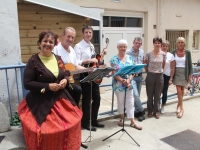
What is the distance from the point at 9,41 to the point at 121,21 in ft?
17.0

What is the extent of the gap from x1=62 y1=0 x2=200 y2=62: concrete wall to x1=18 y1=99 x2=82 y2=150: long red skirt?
4.73 m

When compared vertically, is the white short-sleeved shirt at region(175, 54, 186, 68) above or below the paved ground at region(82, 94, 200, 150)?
above

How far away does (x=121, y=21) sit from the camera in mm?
7973

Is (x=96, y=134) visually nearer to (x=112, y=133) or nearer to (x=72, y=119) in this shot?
(x=112, y=133)

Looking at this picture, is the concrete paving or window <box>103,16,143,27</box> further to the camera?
window <box>103,16,143,27</box>

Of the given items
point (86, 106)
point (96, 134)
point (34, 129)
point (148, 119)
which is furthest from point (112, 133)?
point (34, 129)

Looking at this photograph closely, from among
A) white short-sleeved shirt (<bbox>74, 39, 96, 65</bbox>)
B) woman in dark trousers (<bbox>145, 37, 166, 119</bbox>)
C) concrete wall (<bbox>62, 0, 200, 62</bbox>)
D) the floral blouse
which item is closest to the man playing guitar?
white short-sleeved shirt (<bbox>74, 39, 96, 65</bbox>)

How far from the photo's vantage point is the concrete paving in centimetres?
316

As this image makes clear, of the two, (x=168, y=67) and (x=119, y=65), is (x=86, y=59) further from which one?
(x=168, y=67)

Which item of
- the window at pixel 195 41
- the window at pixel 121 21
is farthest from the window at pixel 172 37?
the window at pixel 121 21

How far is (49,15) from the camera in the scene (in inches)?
221

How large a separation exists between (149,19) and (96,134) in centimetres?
612

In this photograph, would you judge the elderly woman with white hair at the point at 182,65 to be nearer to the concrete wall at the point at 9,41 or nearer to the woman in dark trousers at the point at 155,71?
the woman in dark trousers at the point at 155,71

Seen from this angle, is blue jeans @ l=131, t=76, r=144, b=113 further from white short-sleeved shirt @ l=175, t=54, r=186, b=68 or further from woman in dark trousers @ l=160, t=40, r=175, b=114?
white short-sleeved shirt @ l=175, t=54, r=186, b=68
